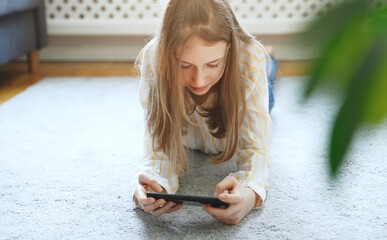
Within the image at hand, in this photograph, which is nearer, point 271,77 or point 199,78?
point 199,78

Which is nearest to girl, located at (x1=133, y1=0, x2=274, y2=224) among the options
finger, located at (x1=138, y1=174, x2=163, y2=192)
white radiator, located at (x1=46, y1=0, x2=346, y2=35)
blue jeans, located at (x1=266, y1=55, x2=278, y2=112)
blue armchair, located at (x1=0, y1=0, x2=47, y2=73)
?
finger, located at (x1=138, y1=174, x2=163, y2=192)

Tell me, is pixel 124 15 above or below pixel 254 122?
below

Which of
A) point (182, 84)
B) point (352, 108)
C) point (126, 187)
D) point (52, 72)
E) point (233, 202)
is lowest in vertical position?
point (52, 72)

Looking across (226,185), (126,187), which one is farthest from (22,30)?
(226,185)

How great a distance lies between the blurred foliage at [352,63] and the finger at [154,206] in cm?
64

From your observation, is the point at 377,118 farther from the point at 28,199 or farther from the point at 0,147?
Result: the point at 0,147

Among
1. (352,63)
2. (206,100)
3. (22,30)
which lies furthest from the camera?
(22,30)

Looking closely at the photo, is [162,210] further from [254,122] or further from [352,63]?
[352,63]

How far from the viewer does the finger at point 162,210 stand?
32.1 inches

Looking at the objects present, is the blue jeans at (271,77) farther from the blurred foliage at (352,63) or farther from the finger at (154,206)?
the blurred foliage at (352,63)

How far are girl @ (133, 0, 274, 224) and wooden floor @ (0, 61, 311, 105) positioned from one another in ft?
3.10

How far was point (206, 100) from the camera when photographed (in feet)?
3.29

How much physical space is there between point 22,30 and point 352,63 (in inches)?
80.1

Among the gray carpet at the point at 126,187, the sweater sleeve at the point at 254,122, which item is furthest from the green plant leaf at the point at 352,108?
the sweater sleeve at the point at 254,122
